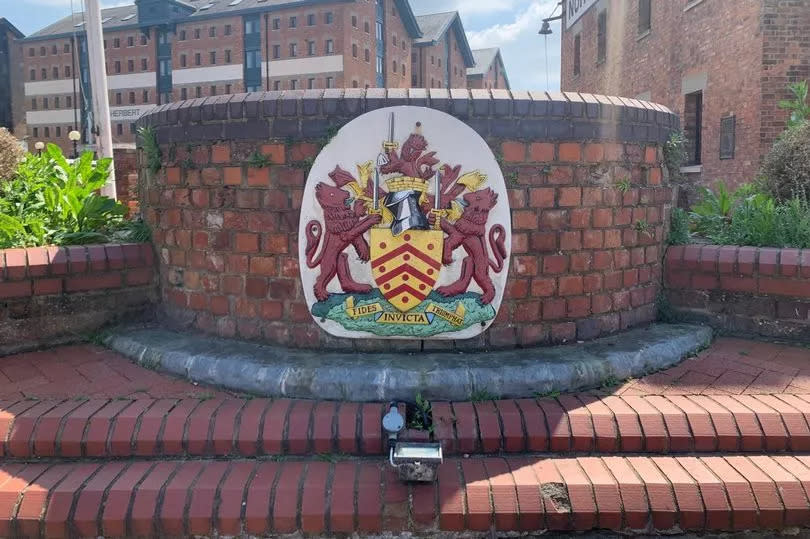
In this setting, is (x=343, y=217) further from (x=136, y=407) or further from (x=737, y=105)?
(x=737, y=105)

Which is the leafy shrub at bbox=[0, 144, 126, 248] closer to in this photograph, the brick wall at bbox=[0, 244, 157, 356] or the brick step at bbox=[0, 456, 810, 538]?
the brick wall at bbox=[0, 244, 157, 356]

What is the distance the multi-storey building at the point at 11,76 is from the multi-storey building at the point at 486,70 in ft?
117

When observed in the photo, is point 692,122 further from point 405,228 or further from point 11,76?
point 11,76

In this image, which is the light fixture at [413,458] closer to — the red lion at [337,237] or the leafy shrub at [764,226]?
the red lion at [337,237]

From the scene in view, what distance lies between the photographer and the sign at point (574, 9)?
18655 mm

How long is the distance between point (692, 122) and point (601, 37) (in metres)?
6.27

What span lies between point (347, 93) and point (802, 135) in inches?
172

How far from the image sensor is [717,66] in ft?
35.8

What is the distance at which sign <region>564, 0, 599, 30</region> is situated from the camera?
61.2 feet

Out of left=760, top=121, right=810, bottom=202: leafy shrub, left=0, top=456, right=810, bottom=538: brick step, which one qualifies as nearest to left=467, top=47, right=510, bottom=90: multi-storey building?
left=760, top=121, right=810, bottom=202: leafy shrub

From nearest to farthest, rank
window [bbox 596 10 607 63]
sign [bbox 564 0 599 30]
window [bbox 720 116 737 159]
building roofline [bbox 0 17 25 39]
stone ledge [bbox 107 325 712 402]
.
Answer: stone ledge [bbox 107 325 712 402] → window [bbox 720 116 737 159] → window [bbox 596 10 607 63] → sign [bbox 564 0 599 30] → building roofline [bbox 0 17 25 39]

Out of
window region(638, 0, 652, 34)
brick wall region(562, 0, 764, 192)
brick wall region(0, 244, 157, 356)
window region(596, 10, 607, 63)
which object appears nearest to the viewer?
brick wall region(0, 244, 157, 356)

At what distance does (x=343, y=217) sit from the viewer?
323cm

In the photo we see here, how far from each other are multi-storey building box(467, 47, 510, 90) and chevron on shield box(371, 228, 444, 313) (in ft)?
169
